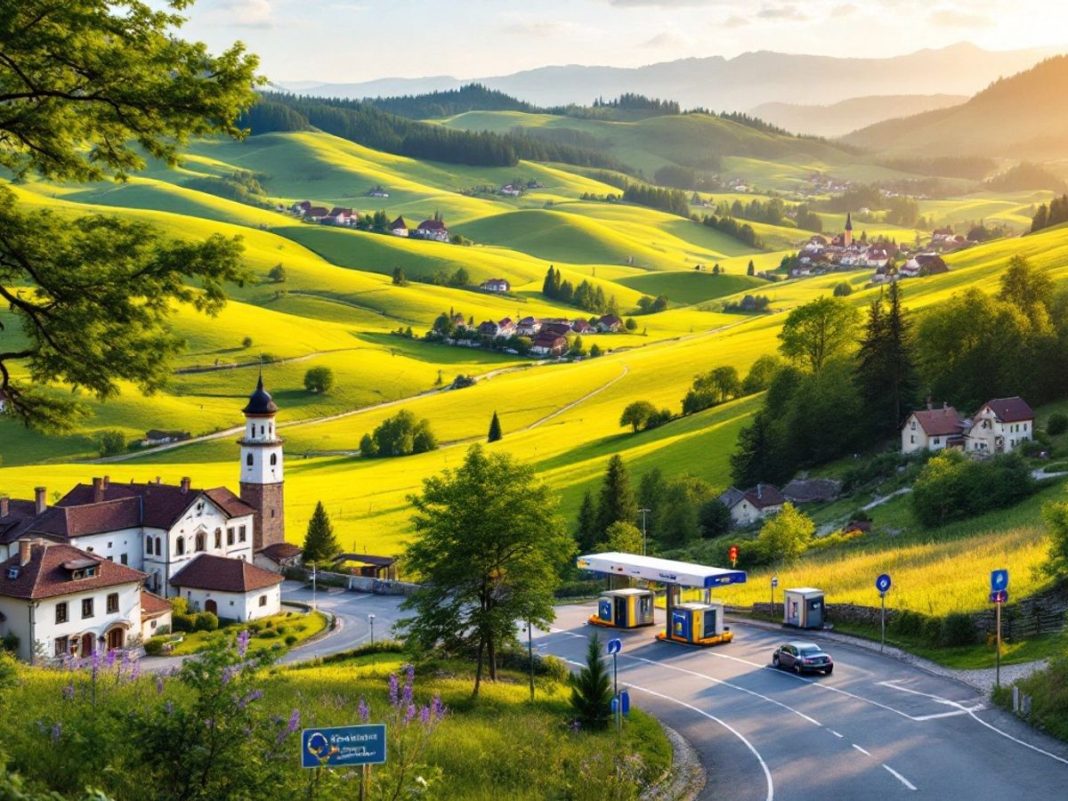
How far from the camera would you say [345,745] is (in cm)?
1535

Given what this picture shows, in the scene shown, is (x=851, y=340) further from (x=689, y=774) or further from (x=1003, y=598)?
(x=689, y=774)

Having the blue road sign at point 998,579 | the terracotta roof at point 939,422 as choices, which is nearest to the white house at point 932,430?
the terracotta roof at point 939,422

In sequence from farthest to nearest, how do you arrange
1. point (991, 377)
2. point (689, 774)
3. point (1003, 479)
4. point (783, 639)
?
1. point (991, 377)
2. point (1003, 479)
3. point (783, 639)
4. point (689, 774)

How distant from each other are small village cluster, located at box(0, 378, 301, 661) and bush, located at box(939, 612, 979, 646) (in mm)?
38800

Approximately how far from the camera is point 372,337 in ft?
632

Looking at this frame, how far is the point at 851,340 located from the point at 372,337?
10471cm

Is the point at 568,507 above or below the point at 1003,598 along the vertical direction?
below

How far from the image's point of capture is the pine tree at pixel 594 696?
3081cm

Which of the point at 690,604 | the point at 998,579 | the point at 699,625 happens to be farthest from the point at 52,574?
the point at 998,579

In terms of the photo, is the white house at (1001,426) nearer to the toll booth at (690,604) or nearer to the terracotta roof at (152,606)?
the toll booth at (690,604)

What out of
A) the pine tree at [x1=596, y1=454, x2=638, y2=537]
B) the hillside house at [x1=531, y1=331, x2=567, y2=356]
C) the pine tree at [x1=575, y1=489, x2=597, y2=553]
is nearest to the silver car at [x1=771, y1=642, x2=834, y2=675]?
the pine tree at [x1=596, y1=454, x2=638, y2=537]

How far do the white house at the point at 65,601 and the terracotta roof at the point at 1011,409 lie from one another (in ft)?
188

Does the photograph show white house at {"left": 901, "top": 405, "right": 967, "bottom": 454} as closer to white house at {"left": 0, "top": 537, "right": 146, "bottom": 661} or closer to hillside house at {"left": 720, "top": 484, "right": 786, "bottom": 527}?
hillside house at {"left": 720, "top": 484, "right": 786, "bottom": 527}

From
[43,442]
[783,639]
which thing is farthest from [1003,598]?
[43,442]
